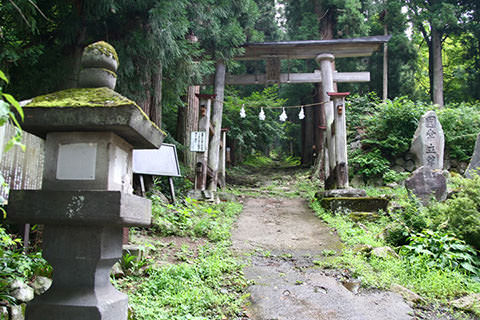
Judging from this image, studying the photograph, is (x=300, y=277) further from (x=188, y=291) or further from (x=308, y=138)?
(x=308, y=138)

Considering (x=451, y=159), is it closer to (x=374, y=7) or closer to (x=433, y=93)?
(x=433, y=93)

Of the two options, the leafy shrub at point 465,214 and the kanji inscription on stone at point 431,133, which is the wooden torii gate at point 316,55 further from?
the leafy shrub at point 465,214

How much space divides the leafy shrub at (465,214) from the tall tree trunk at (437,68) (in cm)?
1382

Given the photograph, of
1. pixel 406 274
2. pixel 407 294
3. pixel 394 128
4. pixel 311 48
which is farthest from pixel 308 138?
pixel 407 294

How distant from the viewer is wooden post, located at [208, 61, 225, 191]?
10.4 meters

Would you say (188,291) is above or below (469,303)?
above

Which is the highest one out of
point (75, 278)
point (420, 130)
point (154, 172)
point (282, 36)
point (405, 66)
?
point (282, 36)

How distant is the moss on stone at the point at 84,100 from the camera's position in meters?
2.12

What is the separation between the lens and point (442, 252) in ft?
15.6

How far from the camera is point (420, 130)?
11.0 m

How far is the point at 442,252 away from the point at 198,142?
244 inches

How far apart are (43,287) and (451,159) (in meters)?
13.1

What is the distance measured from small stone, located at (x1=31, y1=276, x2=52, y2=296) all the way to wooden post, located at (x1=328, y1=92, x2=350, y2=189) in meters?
7.56

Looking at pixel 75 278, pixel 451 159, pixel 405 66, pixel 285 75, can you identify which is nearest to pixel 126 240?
pixel 75 278
